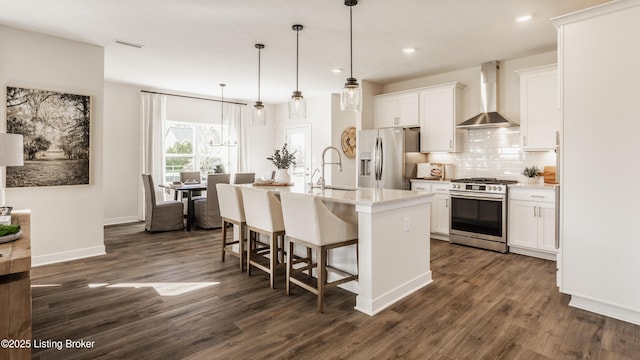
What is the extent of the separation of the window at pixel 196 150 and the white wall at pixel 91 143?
9.39ft

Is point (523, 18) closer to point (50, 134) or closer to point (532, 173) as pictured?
point (532, 173)

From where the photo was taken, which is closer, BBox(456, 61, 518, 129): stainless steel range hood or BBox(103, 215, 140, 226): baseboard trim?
BBox(456, 61, 518, 129): stainless steel range hood

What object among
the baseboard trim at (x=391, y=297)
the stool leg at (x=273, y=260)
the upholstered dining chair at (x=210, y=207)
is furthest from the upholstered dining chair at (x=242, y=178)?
the baseboard trim at (x=391, y=297)

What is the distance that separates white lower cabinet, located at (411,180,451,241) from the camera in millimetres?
5184

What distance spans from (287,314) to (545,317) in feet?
6.74

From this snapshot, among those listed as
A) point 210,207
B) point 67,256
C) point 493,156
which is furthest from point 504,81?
point 67,256

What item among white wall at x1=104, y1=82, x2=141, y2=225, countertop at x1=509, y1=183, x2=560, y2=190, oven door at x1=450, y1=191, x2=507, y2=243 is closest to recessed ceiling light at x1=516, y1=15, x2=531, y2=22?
countertop at x1=509, y1=183, x2=560, y2=190

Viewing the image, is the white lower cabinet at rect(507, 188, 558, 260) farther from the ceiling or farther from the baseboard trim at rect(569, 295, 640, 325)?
the ceiling

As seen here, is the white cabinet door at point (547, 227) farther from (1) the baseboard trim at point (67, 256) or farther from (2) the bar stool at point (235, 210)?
(1) the baseboard trim at point (67, 256)

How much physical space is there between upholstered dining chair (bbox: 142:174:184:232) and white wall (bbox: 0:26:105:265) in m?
1.24

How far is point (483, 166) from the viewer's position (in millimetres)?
5289

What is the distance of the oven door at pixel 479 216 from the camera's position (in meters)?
4.55

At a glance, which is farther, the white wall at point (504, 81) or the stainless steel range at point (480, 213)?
the white wall at point (504, 81)

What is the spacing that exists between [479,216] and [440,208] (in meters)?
0.64
